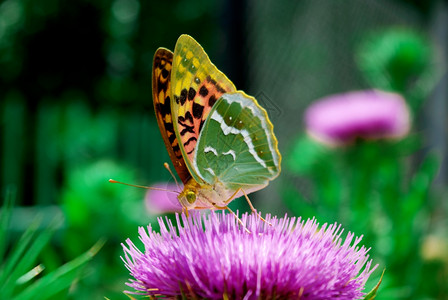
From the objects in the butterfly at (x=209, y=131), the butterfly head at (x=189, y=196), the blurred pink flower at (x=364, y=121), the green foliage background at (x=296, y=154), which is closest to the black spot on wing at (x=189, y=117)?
the butterfly at (x=209, y=131)

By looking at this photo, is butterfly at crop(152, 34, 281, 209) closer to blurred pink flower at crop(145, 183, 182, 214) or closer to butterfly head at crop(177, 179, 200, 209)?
butterfly head at crop(177, 179, 200, 209)

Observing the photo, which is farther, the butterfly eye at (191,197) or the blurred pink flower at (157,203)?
the blurred pink flower at (157,203)

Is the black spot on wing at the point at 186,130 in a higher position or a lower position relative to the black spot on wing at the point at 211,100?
lower

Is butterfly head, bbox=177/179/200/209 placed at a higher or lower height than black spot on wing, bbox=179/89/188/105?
lower

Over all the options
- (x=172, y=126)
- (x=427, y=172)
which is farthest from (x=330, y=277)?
(x=427, y=172)

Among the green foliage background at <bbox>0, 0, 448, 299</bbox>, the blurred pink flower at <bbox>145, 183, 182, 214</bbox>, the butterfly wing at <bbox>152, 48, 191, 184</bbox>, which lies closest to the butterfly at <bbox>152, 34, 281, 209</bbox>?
the butterfly wing at <bbox>152, 48, 191, 184</bbox>

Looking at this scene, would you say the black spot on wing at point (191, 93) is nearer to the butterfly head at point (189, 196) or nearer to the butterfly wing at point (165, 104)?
the butterfly wing at point (165, 104)

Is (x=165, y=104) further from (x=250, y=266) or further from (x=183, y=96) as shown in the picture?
(x=250, y=266)

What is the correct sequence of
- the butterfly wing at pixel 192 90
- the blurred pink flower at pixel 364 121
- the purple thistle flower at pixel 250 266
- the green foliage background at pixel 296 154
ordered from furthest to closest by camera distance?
the blurred pink flower at pixel 364 121
the green foliage background at pixel 296 154
the butterfly wing at pixel 192 90
the purple thistle flower at pixel 250 266
